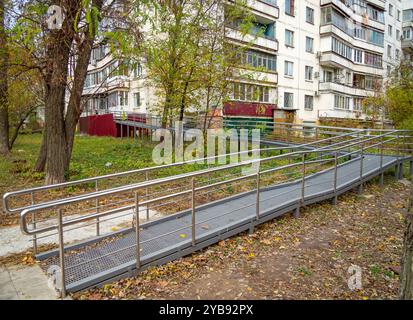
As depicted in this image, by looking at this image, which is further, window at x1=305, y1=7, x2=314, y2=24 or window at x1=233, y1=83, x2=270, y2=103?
window at x1=305, y1=7, x2=314, y2=24

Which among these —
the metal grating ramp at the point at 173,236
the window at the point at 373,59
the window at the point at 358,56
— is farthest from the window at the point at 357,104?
the metal grating ramp at the point at 173,236

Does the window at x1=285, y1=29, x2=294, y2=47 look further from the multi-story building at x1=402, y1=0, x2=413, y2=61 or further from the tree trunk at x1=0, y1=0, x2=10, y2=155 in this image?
the multi-story building at x1=402, y1=0, x2=413, y2=61

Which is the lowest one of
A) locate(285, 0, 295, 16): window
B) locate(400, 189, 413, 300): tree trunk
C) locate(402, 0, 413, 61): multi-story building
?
locate(400, 189, 413, 300): tree trunk

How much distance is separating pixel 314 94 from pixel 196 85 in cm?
1921

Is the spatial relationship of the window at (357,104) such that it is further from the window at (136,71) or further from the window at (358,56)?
the window at (136,71)

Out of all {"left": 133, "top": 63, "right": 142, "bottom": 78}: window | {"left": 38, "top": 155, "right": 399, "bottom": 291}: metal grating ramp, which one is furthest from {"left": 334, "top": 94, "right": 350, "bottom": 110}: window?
{"left": 38, "top": 155, "right": 399, "bottom": 291}: metal grating ramp

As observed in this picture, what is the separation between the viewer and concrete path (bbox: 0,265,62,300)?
3159 mm

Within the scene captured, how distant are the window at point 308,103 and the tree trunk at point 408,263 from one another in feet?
82.0

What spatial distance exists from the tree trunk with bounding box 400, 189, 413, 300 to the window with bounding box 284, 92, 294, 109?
2284 cm

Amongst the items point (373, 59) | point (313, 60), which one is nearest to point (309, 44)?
point (313, 60)

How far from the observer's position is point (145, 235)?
4539mm

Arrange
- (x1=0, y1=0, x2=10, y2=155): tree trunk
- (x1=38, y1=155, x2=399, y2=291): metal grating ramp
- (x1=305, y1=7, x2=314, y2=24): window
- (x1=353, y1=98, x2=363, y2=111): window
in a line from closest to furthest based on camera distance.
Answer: (x1=38, y1=155, x2=399, y2=291): metal grating ramp
(x1=0, y1=0, x2=10, y2=155): tree trunk
(x1=305, y1=7, x2=314, y2=24): window
(x1=353, y1=98, x2=363, y2=111): window

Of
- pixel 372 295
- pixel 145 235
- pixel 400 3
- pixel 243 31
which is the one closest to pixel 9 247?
pixel 145 235

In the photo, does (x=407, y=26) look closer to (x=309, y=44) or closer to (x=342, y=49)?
(x=342, y=49)
